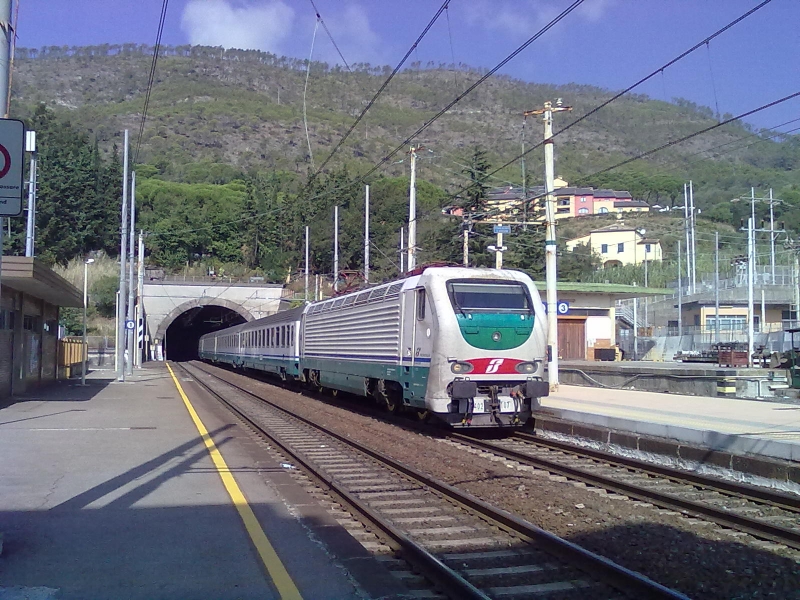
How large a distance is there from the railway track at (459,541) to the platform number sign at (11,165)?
4.21 m

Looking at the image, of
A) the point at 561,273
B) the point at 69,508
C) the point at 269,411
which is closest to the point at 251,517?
the point at 69,508

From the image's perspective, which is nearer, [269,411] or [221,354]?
[269,411]

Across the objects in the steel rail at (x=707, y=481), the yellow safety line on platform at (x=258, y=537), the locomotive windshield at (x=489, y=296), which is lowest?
the yellow safety line on platform at (x=258, y=537)

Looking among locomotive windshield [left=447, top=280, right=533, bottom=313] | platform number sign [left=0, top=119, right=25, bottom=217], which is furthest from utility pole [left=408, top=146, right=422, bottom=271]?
platform number sign [left=0, top=119, right=25, bottom=217]

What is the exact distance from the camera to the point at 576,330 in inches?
1745

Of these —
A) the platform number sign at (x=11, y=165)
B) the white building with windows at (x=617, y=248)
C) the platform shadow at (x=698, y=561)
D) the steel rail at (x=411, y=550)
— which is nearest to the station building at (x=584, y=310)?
the steel rail at (x=411, y=550)

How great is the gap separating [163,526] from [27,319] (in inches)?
781

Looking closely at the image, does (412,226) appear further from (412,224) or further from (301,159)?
(301,159)

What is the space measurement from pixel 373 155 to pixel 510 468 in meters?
122

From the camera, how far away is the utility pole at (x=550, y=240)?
20625mm

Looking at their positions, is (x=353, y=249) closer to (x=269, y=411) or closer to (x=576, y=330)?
(x=576, y=330)

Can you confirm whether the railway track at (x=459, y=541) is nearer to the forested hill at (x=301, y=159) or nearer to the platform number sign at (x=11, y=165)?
the platform number sign at (x=11, y=165)

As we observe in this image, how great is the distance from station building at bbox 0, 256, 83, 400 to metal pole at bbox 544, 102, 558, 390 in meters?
12.5

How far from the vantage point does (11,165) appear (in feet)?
20.9
